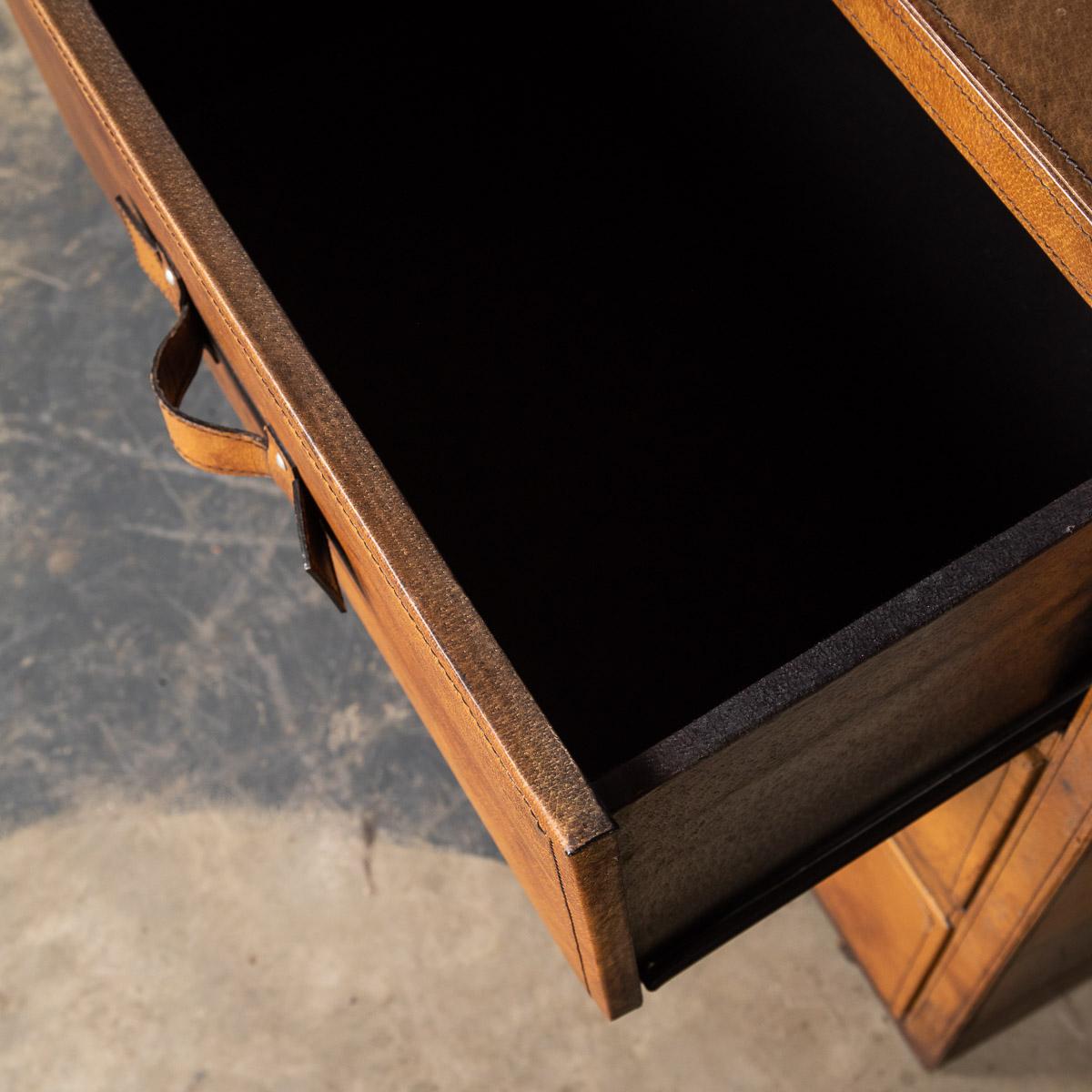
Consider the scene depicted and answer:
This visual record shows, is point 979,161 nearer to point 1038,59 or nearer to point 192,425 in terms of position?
point 1038,59

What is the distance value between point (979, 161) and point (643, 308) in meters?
0.40

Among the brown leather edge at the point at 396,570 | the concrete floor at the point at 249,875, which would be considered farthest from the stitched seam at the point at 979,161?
the concrete floor at the point at 249,875

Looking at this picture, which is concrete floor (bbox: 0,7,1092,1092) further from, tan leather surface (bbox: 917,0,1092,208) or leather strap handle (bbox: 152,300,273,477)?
tan leather surface (bbox: 917,0,1092,208)

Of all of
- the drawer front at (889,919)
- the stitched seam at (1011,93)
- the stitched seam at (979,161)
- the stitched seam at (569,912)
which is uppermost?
the stitched seam at (1011,93)

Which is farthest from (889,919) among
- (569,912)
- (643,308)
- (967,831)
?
(569,912)

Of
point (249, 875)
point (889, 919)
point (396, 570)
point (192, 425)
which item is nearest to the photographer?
point (396, 570)

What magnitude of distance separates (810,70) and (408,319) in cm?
36

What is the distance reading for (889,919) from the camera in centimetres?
134

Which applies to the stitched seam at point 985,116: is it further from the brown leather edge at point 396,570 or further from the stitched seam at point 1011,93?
the brown leather edge at point 396,570

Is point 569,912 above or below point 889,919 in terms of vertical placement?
above

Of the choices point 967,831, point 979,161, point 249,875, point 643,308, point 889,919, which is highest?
point 979,161

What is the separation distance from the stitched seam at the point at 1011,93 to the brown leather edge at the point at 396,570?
1.06ft

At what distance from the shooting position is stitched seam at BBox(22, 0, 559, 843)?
1.77 feet

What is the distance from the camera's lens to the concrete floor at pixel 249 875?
151 centimetres
